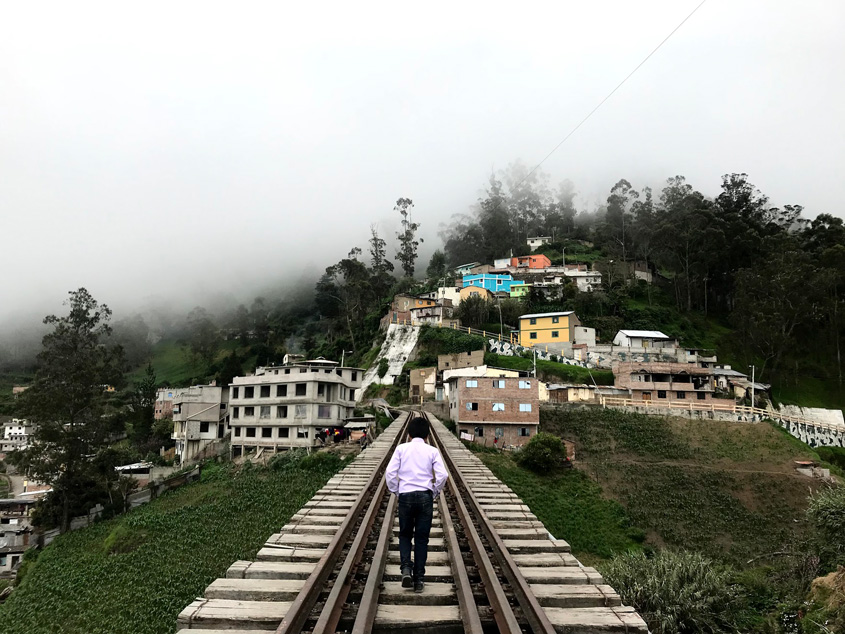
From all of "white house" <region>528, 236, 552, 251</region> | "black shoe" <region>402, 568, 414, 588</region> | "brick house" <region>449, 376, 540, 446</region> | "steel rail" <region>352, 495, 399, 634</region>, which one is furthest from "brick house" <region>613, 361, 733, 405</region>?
"white house" <region>528, 236, 552, 251</region>

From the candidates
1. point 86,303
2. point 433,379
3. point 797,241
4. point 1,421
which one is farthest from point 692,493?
point 1,421

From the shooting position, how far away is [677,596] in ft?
28.3

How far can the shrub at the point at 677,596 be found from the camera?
27.3 ft

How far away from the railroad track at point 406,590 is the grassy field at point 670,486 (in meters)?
15.7

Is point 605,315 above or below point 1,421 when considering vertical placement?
above

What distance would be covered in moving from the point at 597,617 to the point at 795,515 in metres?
27.1

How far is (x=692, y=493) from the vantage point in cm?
2509

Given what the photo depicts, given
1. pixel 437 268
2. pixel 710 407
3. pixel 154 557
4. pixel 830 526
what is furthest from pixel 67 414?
pixel 437 268

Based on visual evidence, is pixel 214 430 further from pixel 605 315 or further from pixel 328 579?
pixel 605 315

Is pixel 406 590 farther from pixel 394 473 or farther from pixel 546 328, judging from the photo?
pixel 546 328

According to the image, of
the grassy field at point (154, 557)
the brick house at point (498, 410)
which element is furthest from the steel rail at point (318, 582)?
the brick house at point (498, 410)

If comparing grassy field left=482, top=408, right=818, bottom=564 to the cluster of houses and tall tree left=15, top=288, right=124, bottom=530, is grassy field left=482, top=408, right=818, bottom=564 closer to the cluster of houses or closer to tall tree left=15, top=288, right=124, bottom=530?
the cluster of houses

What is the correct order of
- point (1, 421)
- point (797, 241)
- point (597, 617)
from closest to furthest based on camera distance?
1. point (597, 617)
2. point (797, 241)
3. point (1, 421)

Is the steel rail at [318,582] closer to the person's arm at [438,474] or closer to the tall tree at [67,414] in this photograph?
the person's arm at [438,474]
